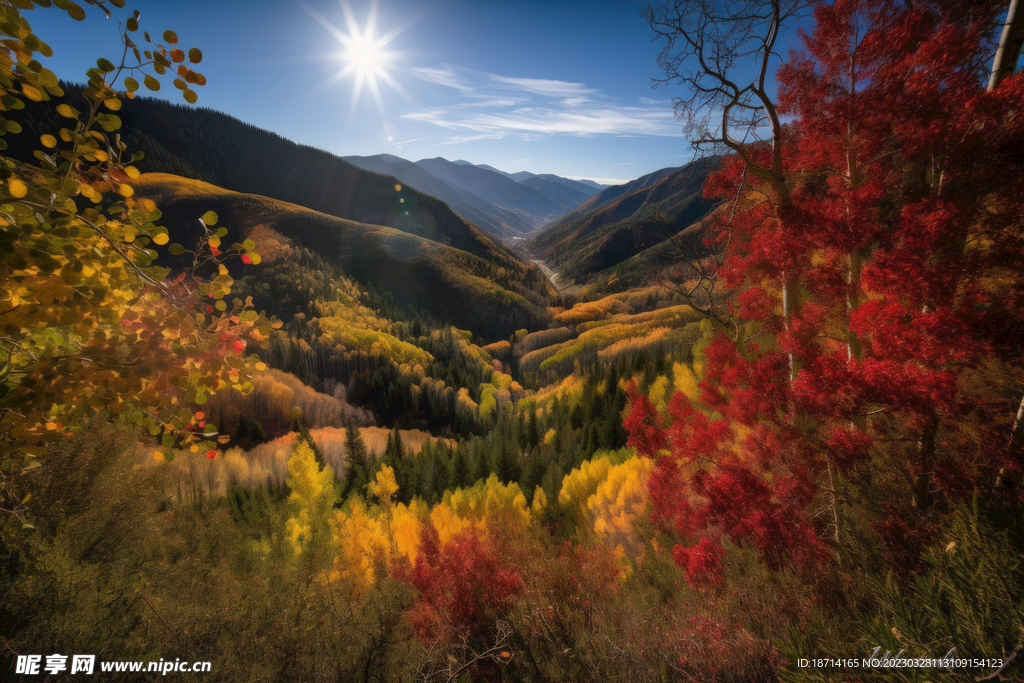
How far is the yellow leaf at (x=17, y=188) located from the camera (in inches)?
89.0

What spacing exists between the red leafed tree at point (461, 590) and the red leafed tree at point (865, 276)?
7800 millimetres

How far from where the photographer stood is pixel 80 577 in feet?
21.7

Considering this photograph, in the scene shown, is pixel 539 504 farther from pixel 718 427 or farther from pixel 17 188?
pixel 17 188

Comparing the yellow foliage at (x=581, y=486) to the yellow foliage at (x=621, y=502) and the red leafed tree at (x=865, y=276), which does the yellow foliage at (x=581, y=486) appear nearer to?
the yellow foliage at (x=621, y=502)

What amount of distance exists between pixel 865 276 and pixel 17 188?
1178cm

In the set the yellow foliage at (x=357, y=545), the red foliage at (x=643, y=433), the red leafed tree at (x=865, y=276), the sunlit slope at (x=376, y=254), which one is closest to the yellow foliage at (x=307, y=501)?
the yellow foliage at (x=357, y=545)

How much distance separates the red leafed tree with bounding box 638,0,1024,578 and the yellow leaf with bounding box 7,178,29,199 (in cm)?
1033

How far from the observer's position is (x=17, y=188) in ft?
7.45

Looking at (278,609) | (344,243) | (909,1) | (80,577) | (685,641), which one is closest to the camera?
(80,577)

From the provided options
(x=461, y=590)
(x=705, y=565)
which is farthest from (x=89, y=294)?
(x=461, y=590)

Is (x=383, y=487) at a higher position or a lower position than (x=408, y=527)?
higher

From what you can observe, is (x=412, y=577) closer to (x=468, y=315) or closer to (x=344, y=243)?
(x=468, y=315)

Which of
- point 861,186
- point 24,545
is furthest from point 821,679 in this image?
point 24,545

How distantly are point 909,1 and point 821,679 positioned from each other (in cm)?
1324
